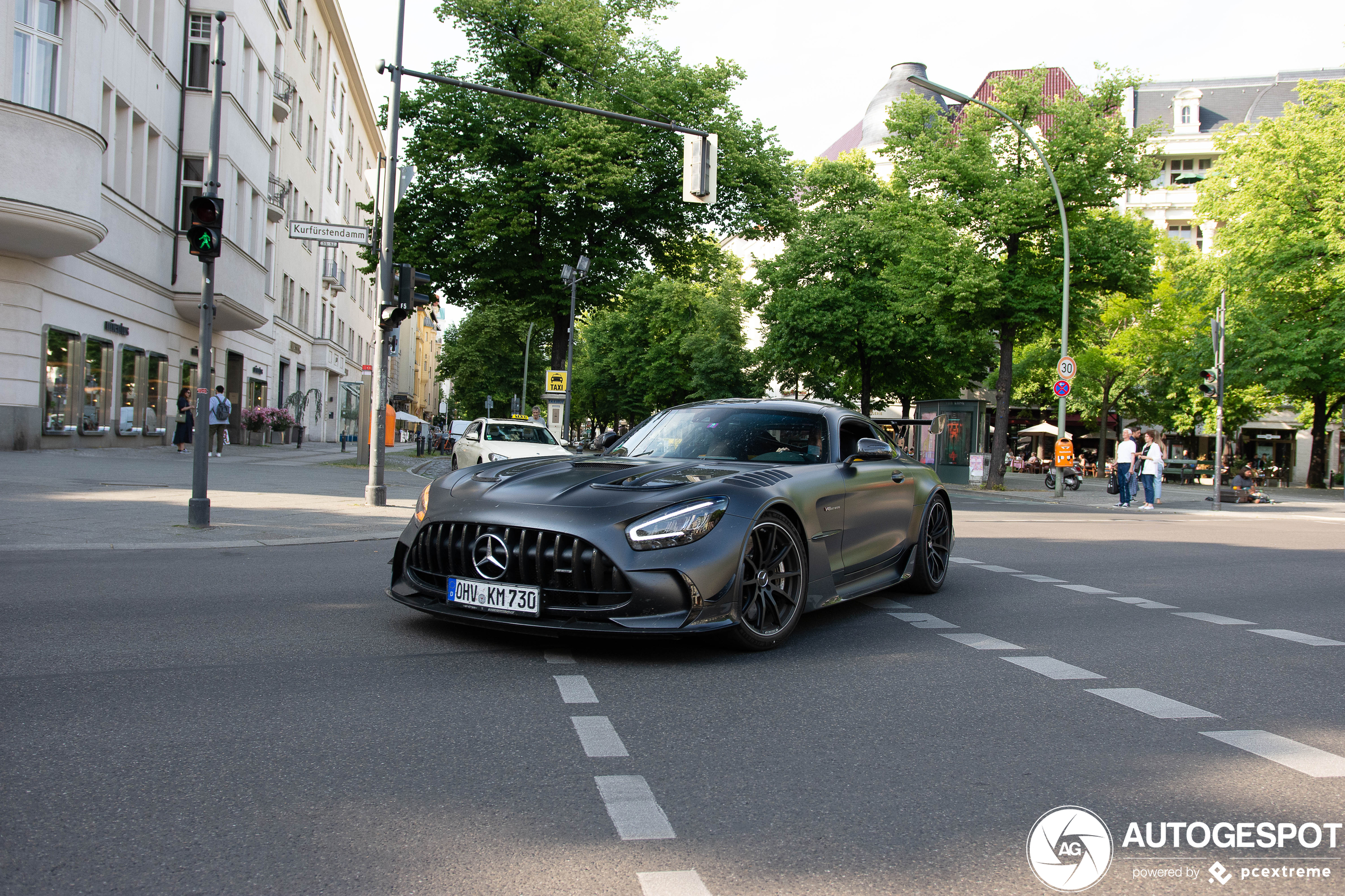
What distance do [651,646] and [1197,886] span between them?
3292 millimetres

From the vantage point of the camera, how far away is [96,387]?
955 inches

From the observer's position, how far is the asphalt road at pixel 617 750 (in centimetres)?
285

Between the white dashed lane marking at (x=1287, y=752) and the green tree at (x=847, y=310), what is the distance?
3480cm

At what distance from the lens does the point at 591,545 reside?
5059mm

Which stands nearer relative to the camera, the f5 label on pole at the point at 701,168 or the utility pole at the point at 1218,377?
the f5 label on pole at the point at 701,168

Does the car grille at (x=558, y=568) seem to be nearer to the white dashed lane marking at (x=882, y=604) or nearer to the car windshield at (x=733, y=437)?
the car windshield at (x=733, y=437)

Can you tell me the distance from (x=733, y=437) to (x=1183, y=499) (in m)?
26.3

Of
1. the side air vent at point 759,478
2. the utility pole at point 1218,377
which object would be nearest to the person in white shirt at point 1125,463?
the utility pole at point 1218,377

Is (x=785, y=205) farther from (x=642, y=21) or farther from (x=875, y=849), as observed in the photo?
(x=875, y=849)

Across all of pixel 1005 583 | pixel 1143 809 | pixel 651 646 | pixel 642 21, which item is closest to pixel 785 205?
pixel 642 21

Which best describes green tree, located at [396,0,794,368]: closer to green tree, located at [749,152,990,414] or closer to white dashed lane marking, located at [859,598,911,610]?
green tree, located at [749,152,990,414]

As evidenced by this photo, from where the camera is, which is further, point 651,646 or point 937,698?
point 651,646

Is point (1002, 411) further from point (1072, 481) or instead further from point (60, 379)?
point (60, 379)

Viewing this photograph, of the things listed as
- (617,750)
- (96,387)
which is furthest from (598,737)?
(96,387)
